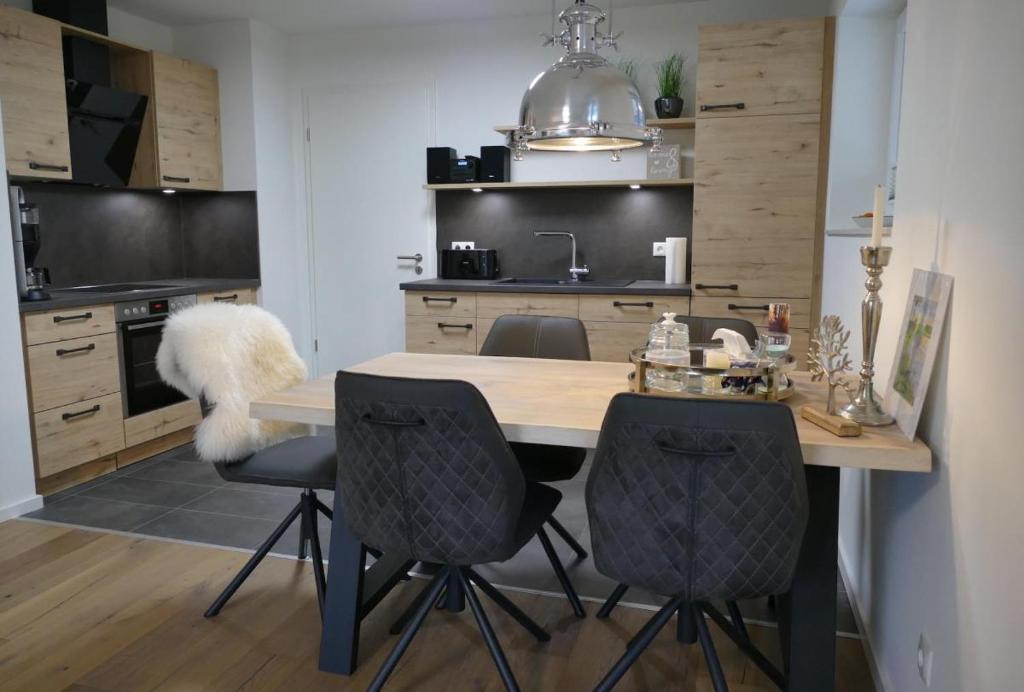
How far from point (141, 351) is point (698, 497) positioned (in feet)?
11.5

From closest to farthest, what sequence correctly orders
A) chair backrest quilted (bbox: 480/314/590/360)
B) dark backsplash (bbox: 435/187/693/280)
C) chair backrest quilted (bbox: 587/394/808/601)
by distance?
chair backrest quilted (bbox: 587/394/808/601) → chair backrest quilted (bbox: 480/314/590/360) → dark backsplash (bbox: 435/187/693/280)

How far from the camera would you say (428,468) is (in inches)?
73.5

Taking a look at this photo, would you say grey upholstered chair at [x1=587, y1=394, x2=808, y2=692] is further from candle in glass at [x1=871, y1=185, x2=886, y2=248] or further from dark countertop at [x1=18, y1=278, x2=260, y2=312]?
dark countertop at [x1=18, y1=278, x2=260, y2=312]

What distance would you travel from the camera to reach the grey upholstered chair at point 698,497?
162 centimetres

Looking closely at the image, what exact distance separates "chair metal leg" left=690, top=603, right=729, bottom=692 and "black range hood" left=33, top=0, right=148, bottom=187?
389 centimetres

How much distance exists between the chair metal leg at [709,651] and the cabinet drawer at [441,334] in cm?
276

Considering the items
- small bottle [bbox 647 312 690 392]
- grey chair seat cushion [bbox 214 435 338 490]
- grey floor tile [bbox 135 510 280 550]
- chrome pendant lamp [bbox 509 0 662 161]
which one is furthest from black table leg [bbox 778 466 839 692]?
grey floor tile [bbox 135 510 280 550]

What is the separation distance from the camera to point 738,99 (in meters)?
4.07

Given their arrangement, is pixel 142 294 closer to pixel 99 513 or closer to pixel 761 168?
pixel 99 513

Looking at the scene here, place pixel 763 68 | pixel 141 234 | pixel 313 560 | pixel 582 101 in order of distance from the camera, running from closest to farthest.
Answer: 1. pixel 582 101
2. pixel 313 560
3. pixel 763 68
4. pixel 141 234

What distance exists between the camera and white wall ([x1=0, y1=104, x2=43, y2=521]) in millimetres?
3363

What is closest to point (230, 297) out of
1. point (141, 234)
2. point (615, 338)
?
point (141, 234)

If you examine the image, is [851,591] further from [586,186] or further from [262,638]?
[586,186]

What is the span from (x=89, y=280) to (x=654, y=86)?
142 inches
